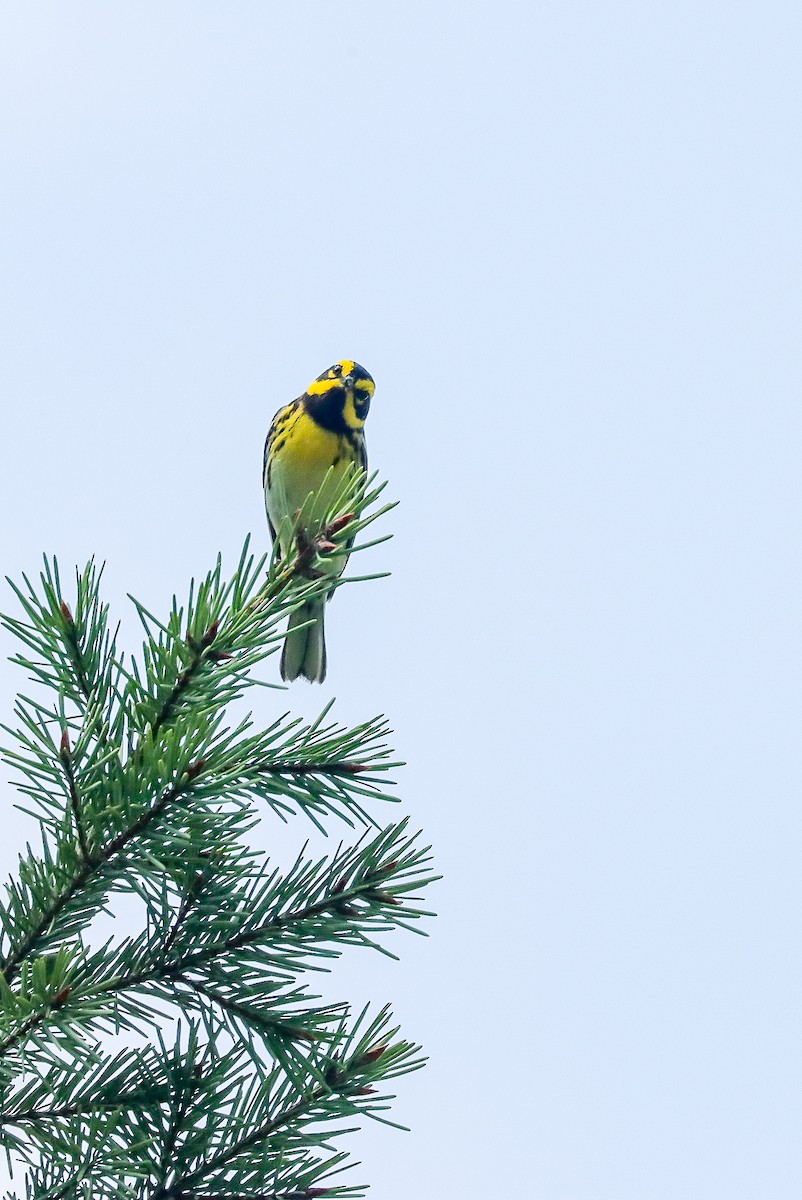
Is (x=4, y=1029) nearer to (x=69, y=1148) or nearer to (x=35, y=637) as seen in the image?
(x=69, y=1148)

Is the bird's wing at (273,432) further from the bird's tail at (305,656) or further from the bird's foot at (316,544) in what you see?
the bird's foot at (316,544)

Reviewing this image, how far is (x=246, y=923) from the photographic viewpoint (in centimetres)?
233

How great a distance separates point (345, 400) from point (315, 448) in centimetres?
44

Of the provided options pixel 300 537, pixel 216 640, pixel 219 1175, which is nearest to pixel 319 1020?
pixel 219 1175

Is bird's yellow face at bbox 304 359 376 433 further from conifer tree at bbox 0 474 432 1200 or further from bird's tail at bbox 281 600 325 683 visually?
conifer tree at bbox 0 474 432 1200

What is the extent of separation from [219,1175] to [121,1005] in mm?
364

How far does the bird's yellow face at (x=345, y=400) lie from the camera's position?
734 cm

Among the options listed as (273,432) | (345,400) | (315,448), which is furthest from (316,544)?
(273,432)

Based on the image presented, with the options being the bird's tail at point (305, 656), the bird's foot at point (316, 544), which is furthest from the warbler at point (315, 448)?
the bird's foot at point (316, 544)

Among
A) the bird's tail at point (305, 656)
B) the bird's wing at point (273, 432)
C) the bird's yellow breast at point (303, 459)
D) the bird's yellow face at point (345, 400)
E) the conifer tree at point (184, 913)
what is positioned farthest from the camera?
the bird's wing at point (273, 432)

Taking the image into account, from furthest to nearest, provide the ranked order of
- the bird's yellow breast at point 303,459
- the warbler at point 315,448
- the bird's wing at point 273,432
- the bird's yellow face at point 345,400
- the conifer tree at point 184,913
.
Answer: the bird's wing at point 273,432 → the bird's yellow face at point 345,400 → the bird's yellow breast at point 303,459 → the warbler at point 315,448 → the conifer tree at point 184,913

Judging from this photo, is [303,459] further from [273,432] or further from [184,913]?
[184,913]

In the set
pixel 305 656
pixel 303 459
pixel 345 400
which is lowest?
pixel 305 656

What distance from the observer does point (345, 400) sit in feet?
24.3
